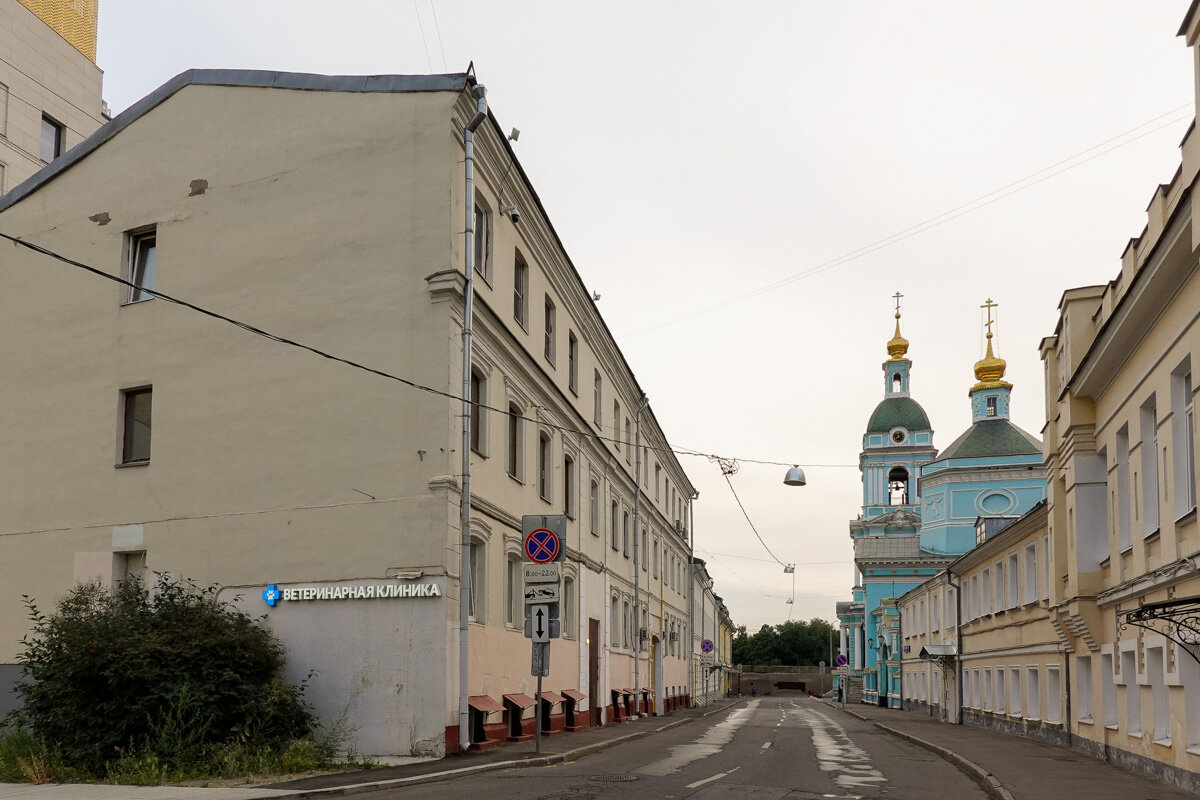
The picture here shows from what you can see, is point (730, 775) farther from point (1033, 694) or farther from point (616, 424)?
point (616, 424)

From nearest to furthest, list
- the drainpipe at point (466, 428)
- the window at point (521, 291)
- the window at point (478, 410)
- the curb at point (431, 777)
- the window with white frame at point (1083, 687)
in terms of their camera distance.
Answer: the curb at point (431, 777) < the drainpipe at point (466, 428) < the window at point (478, 410) < the window with white frame at point (1083, 687) < the window at point (521, 291)

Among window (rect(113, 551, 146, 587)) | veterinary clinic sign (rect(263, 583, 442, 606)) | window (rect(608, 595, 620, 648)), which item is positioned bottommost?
window (rect(608, 595, 620, 648))

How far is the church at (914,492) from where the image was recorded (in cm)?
7156

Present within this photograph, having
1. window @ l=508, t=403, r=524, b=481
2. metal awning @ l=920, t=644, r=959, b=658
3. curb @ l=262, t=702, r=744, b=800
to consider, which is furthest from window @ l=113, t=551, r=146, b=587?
metal awning @ l=920, t=644, r=959, b=658

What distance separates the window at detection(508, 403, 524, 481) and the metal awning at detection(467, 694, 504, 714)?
5.11 metres

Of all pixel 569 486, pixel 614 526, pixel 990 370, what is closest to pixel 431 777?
pixel 569 486

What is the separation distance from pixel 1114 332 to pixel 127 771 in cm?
1489

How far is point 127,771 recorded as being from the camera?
14945 millimetres

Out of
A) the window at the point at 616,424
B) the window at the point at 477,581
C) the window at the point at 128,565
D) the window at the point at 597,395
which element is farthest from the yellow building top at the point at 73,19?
the window at the point at 477,581

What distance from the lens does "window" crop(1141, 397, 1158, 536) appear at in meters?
15.9

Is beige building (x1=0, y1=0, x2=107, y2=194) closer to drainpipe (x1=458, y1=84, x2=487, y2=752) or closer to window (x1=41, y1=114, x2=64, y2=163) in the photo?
window (x1=41, y1=114, x2=64, y2=163)

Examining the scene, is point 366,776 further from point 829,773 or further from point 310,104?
point 310,104

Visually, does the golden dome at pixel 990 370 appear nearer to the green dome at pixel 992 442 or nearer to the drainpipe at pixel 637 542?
the green dome at pixel 992 442

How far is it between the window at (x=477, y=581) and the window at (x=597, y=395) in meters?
11.9
